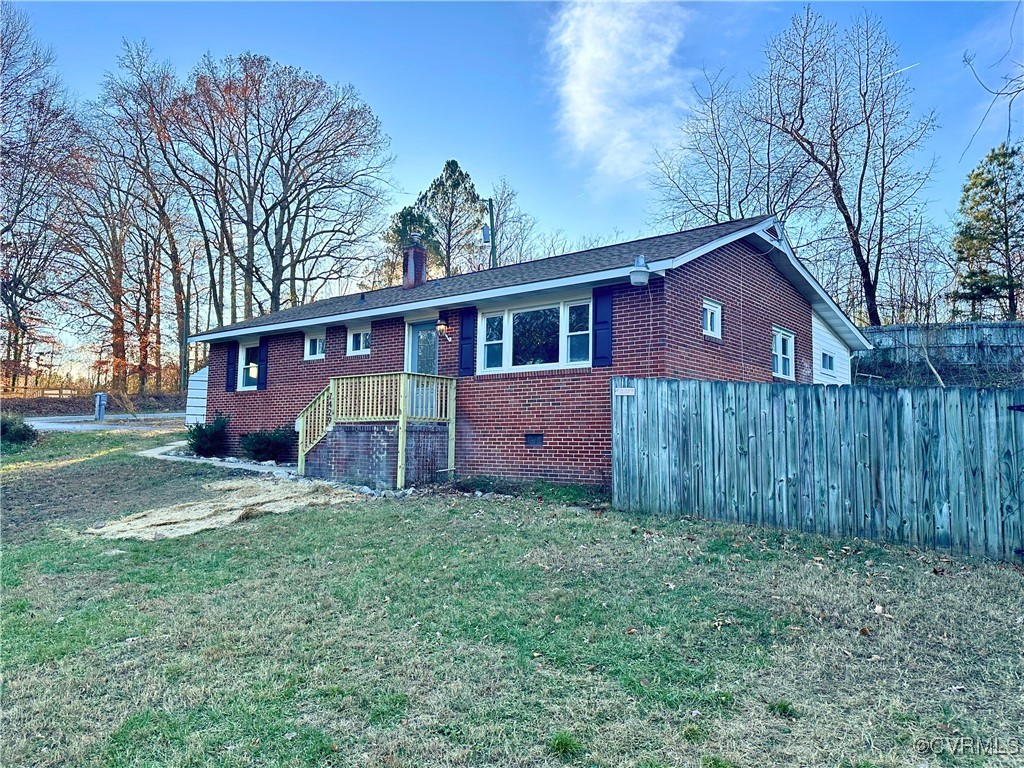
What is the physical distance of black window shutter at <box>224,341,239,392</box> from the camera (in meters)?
17.4

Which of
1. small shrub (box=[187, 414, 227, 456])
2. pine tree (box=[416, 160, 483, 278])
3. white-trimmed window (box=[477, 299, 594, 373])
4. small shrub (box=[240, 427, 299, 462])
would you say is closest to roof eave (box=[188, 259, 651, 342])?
white-trimmed window (box=[477, 299, 594, 373])

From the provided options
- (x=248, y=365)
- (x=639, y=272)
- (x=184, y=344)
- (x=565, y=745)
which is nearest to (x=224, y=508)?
(x=639, y=272)

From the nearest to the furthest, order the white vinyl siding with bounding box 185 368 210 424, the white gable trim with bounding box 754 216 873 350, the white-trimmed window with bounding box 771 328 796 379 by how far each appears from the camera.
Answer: the white gable trim with bounding box 754 216 873 350 → the white-trimmed window with bounding box 771 328 796 379 → the white vinyl siding with bounding box 185 368 210 424

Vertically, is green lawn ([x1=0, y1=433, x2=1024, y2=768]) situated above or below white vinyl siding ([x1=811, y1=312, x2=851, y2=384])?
below

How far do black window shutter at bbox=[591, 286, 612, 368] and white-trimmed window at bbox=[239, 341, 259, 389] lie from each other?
33.5 ft

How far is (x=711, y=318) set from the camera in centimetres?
1170

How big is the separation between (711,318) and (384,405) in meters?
6.22

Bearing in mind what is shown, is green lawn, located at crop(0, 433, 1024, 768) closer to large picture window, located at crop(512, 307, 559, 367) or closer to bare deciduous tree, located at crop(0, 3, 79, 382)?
large picture window, located at crop(512, 307, 559, 367)

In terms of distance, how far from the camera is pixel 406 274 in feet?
53.9

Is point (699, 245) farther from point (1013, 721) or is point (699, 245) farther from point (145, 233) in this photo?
point (145, 233)

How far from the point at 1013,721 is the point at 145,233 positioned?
118 ft

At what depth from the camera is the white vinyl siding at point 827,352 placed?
15789mm

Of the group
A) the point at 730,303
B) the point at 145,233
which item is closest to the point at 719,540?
the point at 730,303

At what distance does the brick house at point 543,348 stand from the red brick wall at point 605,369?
2 cm
